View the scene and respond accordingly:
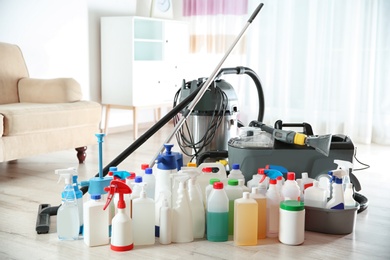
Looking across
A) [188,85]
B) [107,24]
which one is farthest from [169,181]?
[107,24]

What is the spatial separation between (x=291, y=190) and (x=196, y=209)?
396mm

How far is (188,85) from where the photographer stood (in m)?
3.28

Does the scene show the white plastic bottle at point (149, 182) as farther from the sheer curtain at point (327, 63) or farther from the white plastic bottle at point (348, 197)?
the sheer curtain at point (327, 63)

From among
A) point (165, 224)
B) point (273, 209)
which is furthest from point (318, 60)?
point (165, 224)

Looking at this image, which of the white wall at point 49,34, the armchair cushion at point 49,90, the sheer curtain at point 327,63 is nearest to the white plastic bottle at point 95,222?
the armchair cushion at point 49,90

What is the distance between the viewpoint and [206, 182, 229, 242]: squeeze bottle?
6.55 ft

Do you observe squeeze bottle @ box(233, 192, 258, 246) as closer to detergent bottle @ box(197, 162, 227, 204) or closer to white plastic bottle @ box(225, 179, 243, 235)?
white plastic bottle @ box(225, 179, 243, 235)

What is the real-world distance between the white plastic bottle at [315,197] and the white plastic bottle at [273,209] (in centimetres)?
16

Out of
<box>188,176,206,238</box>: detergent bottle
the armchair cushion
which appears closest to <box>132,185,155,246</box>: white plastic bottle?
<box>188,176,206,238</box>: detergent bottle

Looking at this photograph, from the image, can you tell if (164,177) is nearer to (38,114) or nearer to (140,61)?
(38,114)

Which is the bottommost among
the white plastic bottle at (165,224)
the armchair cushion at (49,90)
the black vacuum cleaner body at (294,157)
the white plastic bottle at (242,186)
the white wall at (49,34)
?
the white plastic bottle at (165,224)

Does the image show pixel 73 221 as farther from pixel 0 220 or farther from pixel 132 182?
pixel 0 220

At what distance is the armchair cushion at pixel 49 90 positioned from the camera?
3.46m

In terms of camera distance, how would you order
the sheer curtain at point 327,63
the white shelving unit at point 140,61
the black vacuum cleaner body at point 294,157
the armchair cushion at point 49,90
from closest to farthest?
the black vacuum cleaner body at point 294,157 < the armchair cushion at point 49,90 < the sheer curtain at point 327,63 < the white shelving unit at point 140,61
